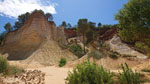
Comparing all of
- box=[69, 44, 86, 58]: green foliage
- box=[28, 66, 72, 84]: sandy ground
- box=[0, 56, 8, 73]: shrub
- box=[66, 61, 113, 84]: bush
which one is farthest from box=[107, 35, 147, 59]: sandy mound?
box=[66, 61, 113, 84]: bush

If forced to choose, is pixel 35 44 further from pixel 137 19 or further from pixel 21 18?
pixel 21 18

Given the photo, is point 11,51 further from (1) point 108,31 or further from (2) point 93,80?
(1) point 108,31

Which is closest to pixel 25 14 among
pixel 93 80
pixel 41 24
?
pixel 41 24

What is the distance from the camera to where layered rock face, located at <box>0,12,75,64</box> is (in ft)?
77.3

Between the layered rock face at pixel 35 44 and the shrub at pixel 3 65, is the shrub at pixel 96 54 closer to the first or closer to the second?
the layered rock face at pixel 35 44

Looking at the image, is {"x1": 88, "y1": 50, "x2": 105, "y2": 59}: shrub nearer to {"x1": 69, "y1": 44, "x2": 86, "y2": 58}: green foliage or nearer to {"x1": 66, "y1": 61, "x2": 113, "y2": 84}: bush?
{"x1": 69, "y1": 44, "x2": 86, "y2": 58}: green foliage

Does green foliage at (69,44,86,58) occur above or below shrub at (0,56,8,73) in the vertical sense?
below

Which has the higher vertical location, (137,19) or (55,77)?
(137,19)

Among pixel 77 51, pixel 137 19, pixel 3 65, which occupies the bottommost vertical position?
pixel 77 51

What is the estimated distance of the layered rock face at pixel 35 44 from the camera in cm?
2356

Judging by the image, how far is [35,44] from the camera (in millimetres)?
26172

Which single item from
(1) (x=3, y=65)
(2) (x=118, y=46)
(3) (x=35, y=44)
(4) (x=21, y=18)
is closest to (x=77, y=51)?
(3) (x=35, y=44)

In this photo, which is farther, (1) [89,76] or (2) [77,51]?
(2) [77,51]

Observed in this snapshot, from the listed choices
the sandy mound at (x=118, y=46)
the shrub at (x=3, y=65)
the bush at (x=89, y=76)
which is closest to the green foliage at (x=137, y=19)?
the bush at (x=89, y=76)
